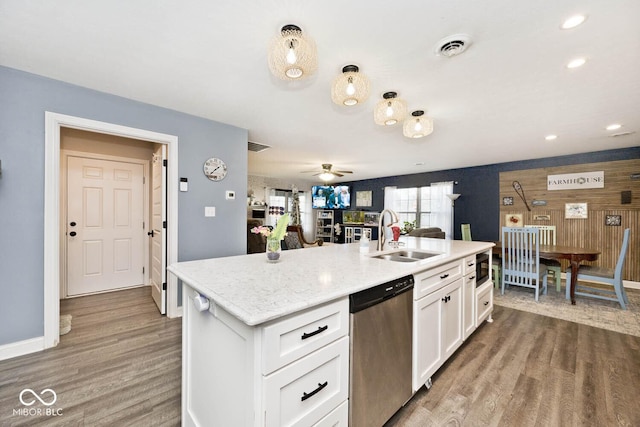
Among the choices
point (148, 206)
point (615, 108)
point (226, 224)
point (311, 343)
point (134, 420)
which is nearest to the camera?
point (311, 343)

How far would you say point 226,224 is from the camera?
10.7 ft

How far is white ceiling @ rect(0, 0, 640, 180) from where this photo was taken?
142cm

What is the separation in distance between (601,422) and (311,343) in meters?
1.88

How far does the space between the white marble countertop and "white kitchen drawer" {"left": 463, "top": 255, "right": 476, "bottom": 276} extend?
1.00ft

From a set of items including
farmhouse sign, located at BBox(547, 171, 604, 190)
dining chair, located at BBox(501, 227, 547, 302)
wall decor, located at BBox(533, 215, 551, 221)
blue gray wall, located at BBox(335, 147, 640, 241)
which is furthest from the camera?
blue gray wall, located at BBox(335, 147, 640, 241)

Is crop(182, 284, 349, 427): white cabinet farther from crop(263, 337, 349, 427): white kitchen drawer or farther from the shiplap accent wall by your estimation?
the shiplap accent wall

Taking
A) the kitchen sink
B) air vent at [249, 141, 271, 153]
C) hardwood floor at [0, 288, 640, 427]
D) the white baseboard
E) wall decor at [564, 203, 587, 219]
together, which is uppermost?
air vent at [249, 141, 271, 153]

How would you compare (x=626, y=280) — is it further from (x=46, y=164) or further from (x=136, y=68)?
(x=46, y=164)

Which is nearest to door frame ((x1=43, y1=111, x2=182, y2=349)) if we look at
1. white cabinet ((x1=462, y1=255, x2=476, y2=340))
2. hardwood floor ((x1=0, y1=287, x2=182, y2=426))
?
hardwood floor ((x1=0, y1=287, x2=182, y2=426))

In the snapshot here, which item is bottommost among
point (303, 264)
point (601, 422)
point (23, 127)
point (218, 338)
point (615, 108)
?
point (601, 422)

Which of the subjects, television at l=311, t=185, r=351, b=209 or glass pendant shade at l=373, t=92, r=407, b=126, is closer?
glass pendant shade at l=373, t=92, r=407, b=126

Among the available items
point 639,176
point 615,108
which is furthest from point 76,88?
point 639,176

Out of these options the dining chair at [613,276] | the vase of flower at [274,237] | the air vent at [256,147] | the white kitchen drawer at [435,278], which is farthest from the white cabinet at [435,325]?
the air vent at [256,147]

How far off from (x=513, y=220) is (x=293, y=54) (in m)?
5.89
